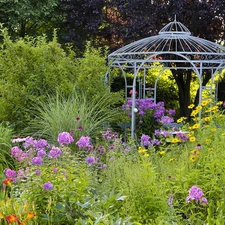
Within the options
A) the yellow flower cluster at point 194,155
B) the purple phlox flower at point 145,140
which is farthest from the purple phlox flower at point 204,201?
the purple phlox flower at point 145,140

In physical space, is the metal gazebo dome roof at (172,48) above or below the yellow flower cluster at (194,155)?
above

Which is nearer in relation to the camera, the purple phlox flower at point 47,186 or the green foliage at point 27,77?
the purple phlox flower at point 47,186

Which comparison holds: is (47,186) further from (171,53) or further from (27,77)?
(171,53)

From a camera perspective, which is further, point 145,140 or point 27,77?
point 27,77

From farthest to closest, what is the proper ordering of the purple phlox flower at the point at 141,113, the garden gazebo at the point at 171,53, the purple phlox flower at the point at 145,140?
the purple phlox flower at the point at 141,113 → the garden gazebo at the point at 171,53 → the purple phlox flower at the point at 145,140

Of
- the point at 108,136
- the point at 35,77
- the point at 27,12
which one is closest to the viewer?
the point at 108,136

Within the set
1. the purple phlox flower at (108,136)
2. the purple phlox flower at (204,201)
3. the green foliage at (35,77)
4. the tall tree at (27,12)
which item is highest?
the tall tree at (27,12)

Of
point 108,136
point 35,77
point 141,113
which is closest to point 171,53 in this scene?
point 141,113

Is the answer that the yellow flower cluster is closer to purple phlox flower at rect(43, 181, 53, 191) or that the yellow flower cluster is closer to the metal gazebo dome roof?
purple phlox flower at rect(43, 181, 53, 191)

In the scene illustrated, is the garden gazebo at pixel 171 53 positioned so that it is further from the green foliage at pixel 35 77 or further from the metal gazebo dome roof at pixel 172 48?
the green foliage at pixel 35 77

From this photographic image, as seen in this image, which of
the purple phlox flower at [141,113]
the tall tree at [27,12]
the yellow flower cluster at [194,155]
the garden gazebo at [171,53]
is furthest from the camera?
the tall tree at [27,12]

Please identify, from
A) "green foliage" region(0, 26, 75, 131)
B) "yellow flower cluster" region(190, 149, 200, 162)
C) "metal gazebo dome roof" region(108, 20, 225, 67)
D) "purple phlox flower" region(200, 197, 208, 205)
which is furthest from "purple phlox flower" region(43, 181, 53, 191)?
"metal gazebo dome roof" region(108, 20, 225, 67)

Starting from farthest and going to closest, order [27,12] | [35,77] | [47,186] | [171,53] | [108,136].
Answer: [27,12] < [171,53] < [35,77] < [108,136] < [47,186]

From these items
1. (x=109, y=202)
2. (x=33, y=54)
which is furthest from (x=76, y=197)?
(x=33, y=54)
